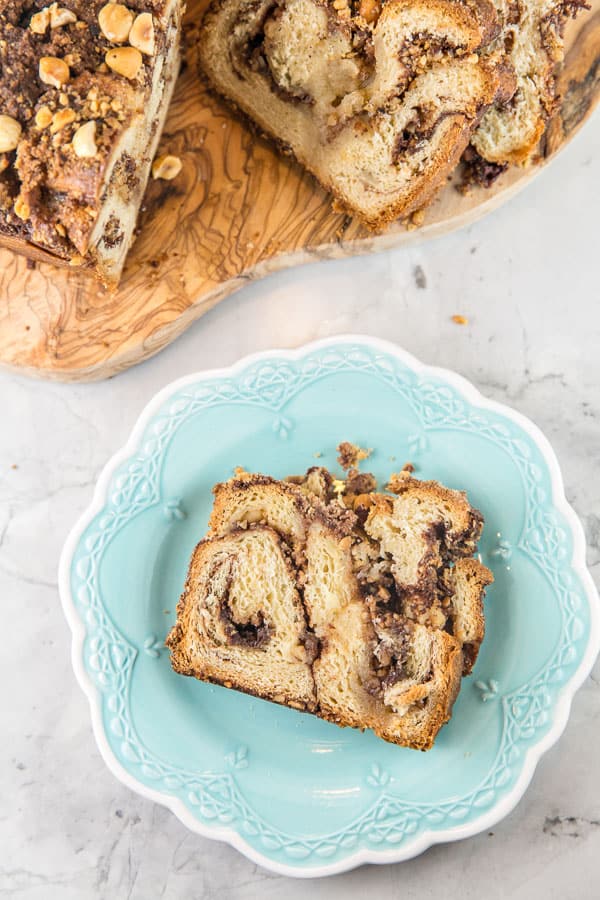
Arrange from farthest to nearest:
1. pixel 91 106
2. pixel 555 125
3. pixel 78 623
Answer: pixel 555 125 → pixel 78 623 → pixel 91 106

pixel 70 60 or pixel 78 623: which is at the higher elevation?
pixel 70 60

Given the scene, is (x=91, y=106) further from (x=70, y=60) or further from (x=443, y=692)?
(x=443, y=692)

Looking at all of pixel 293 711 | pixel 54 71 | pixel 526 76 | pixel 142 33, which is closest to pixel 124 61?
pixel 142 33

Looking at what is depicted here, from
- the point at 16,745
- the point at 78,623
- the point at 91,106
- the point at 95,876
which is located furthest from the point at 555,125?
the point at 95,876

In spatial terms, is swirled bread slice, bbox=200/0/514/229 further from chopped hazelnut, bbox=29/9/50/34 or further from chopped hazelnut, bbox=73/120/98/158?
chopped hazelnut, bbox=73/120/98/158

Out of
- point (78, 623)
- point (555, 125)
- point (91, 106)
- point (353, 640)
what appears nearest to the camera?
point (91, 106)

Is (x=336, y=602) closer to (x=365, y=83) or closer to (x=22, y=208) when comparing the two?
(x=22, y=208)

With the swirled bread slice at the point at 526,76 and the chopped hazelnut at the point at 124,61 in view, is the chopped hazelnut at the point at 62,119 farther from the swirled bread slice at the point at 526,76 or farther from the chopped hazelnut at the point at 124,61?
the swirled bread slice at the point at 526,76
